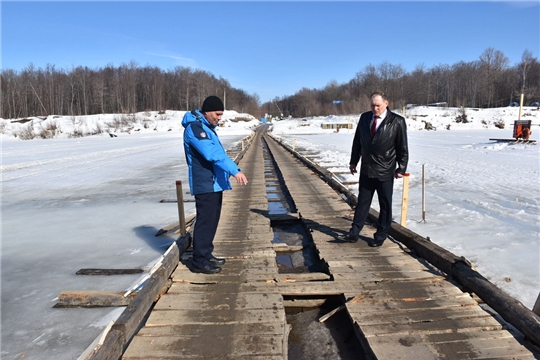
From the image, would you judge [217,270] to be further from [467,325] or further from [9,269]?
[9,269]

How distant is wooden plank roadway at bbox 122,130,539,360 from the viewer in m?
2.58

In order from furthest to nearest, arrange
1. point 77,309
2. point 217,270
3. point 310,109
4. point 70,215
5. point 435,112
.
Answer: point 310,109 < point 435,112 < point 70,215 < point 217,270 < point 77,309

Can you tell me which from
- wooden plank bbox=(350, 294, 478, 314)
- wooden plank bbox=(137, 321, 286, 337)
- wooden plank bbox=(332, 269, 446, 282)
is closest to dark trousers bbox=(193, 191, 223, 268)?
wooden plank bbox=(137, 321, 286, 337)

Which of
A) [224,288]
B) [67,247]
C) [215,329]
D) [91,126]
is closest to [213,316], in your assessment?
[215,329]

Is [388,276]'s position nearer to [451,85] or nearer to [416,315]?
[416,315]

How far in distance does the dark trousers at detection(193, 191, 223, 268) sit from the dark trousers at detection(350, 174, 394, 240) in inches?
72.1

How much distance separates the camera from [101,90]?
89.2 metres

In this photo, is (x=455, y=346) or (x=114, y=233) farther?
(x=114, y=233)

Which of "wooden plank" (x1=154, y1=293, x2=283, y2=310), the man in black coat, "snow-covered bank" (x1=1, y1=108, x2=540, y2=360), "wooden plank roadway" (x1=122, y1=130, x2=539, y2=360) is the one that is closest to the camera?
"wooden plank roadway" (x1=122, y1=130, x2=539, y2=360)

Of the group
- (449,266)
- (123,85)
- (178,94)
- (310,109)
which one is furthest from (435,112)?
(449,266)

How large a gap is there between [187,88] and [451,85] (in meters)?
75.3

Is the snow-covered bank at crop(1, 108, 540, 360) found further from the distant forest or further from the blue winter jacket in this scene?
the distant forest

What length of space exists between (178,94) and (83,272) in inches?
3991

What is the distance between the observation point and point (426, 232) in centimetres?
574
